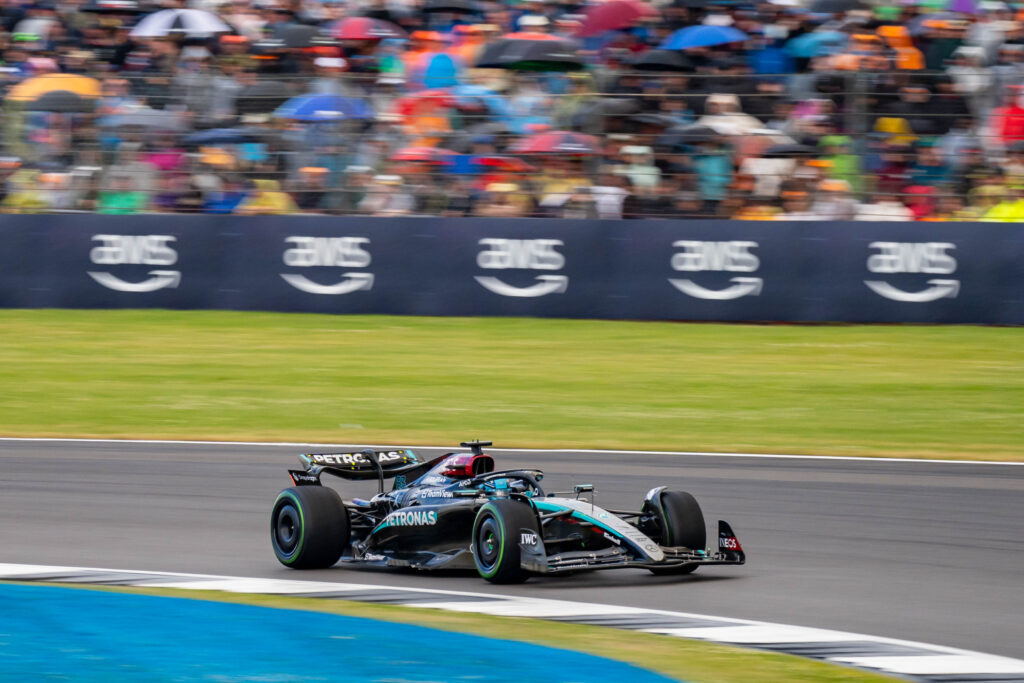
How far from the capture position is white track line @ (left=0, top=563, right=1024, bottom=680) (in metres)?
5.03

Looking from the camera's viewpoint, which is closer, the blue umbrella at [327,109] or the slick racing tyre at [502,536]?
the slick racing tyre at [502,536]

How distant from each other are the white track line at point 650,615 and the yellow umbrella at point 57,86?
428 inches

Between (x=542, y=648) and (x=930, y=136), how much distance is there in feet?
34.2

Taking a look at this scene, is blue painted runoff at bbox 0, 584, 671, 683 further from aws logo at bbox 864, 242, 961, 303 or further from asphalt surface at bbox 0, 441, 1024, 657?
aws logo at bbox 864, 242, 961, 303

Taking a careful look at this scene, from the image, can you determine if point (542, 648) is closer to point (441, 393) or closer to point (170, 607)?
point (170, 607)

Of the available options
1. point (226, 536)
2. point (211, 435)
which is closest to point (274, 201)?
point (211, 435)

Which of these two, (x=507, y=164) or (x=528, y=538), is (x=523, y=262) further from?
(x=528, y=538)

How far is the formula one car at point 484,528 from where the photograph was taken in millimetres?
6297

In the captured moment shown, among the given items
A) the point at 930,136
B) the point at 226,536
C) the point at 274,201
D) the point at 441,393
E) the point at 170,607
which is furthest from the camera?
the point at 274,201

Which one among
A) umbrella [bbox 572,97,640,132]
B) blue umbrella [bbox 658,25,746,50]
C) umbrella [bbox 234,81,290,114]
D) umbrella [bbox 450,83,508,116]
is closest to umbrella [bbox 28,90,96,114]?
umbrella [bbox 234,81,290,114]

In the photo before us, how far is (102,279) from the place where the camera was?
1731 cm

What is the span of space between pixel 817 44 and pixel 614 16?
2.27 meters

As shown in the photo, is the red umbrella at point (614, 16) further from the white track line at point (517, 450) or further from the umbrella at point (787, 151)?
the white track line at point (517, 450)

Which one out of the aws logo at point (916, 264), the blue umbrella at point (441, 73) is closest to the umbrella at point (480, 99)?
the blue umbrella at point (441, 73)
